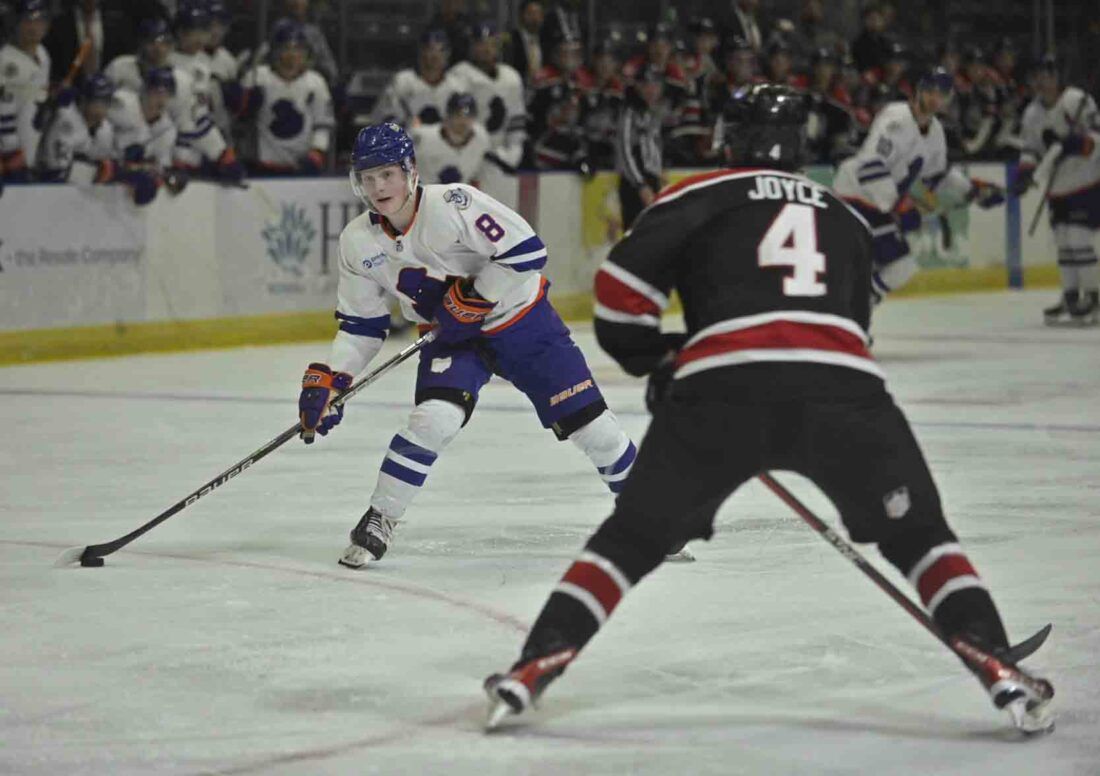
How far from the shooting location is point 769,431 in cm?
338

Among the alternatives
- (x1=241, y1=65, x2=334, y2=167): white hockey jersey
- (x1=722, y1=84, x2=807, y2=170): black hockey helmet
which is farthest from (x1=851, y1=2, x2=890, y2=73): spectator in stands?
(x1=722, y1=84, x2=807, y2=170): black hockey helmet

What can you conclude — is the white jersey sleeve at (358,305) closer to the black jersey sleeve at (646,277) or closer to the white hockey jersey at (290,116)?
the black jersey sleeve at (646,277)

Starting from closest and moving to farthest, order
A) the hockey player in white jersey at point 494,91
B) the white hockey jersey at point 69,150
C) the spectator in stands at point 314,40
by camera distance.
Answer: the white hockey jersey at point 69,150 < the spectator in stands at point 314,40 < the hockey player in white jersey at point 494,91

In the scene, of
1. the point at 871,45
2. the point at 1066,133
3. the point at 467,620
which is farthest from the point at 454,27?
the point at 467,620

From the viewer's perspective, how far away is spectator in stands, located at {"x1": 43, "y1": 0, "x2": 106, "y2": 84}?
10.3 m

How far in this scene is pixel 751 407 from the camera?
337cm

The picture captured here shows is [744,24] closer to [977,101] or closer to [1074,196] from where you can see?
[977,101]

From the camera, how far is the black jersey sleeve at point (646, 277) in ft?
11.1

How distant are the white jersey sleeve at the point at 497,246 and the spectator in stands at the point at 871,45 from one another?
33.0 ft

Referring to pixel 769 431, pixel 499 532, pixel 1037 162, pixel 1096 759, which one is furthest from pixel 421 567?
pixel 1037 162

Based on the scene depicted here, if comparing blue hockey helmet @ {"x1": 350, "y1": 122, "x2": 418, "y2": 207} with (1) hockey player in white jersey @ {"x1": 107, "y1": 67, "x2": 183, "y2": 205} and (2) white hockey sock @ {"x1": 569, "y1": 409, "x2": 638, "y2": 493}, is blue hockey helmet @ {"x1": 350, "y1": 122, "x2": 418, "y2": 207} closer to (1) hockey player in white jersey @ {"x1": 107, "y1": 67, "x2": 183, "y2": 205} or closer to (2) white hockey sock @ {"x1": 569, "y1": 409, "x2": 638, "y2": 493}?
(2) white hockey sock @ {"x1": 569, "y1": 409, "x2": 638, "y2": 493}

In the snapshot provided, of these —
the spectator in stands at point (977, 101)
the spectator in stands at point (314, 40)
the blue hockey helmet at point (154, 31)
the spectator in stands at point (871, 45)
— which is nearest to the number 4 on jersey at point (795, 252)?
the blue hockey helmet at point (154, 31)

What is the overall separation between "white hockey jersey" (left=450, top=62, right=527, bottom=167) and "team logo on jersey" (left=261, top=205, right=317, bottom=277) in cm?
131

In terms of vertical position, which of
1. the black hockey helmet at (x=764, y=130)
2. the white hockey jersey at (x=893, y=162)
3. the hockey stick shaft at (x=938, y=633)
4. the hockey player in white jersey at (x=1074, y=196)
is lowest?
the hockey player in white jersey at (x=1074, y=196)
